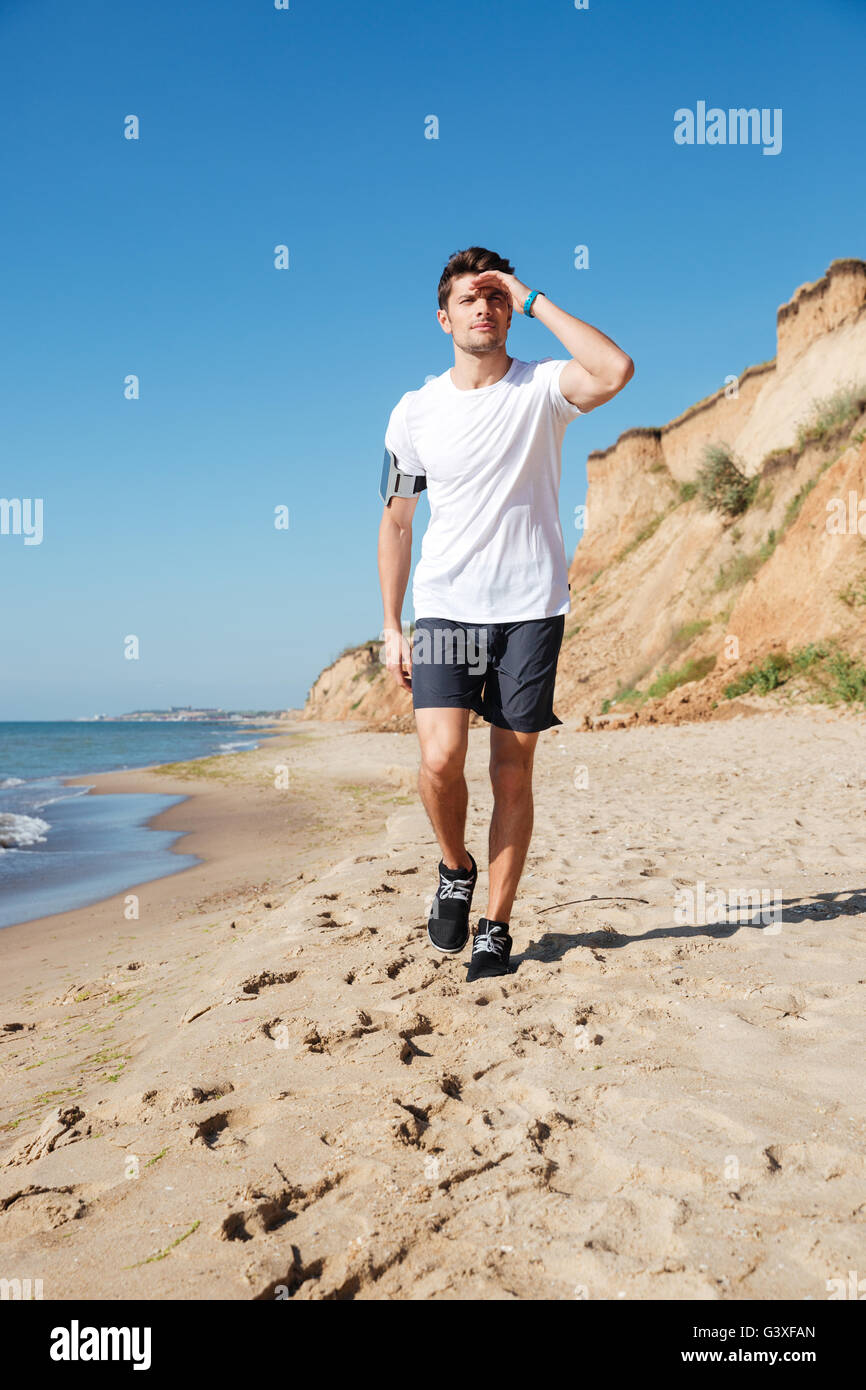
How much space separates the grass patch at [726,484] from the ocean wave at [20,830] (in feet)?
54.6

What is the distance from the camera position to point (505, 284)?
2939mm

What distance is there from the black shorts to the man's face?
0.96m

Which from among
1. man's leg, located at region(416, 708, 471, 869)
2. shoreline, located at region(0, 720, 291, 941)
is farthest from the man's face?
shoreline, located at region(0, 720, 291, 941)

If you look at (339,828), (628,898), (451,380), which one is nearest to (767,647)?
(339,828)

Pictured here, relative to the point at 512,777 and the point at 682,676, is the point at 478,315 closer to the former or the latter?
the point at 512,777

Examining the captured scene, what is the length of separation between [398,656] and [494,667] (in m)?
0.38

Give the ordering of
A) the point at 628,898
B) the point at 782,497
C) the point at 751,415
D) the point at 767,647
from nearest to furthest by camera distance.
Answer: the point at 628,898 → the point at 767,647 → the point at 782,497 → the point at 751,415

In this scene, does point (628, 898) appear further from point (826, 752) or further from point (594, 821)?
point (826, 752)

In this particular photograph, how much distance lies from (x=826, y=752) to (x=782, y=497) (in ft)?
35.8

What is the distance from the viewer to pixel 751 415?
79.4 ft

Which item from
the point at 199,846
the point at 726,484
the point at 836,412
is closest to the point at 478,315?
the point at 199,846

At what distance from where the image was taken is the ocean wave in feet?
30.6

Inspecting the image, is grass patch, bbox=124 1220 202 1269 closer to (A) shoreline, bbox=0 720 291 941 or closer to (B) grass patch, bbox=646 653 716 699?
(A) shoreline, bbox=0 720 291 941

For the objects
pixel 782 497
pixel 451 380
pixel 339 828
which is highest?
pixel 782 497
